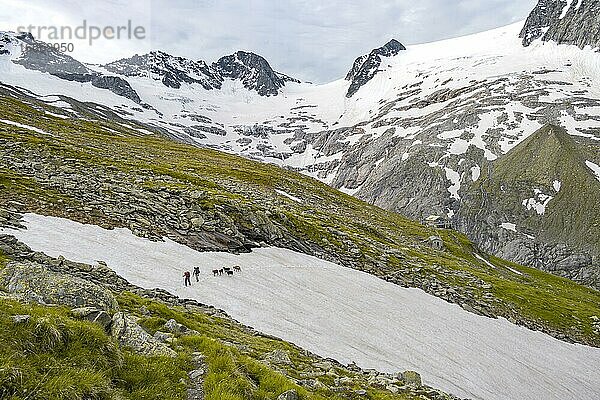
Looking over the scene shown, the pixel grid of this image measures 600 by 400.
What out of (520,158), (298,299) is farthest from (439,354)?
(520,158)

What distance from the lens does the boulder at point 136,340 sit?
11.6m

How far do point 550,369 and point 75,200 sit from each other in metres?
41.4

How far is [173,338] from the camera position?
1323 cm

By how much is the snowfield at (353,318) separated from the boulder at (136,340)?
11.4 meters

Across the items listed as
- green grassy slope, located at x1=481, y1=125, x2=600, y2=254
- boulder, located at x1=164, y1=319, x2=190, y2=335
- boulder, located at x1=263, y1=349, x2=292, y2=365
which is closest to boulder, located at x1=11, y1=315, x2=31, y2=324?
boulder, located at x1=164, y1=319, x2=190, y2=335

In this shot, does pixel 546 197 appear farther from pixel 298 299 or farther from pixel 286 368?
pixel 286 368

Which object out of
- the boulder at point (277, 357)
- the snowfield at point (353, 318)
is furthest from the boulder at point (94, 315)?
the snowfield at point (353, 318)

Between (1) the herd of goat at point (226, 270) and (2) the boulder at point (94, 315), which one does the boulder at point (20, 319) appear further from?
(1) the herd of goat at point (226, 270)

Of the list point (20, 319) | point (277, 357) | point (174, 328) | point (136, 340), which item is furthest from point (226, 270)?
point (20, 319)

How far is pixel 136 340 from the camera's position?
38.8 feet

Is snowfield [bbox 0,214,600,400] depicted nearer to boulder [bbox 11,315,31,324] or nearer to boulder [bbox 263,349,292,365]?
boulder [bbox 263,349,292,365]

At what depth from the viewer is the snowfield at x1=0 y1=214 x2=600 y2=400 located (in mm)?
24547

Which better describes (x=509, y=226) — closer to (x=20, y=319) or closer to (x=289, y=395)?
(x=289, y=395)

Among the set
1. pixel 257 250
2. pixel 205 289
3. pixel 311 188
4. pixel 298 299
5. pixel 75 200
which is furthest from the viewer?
pixel 311 188
